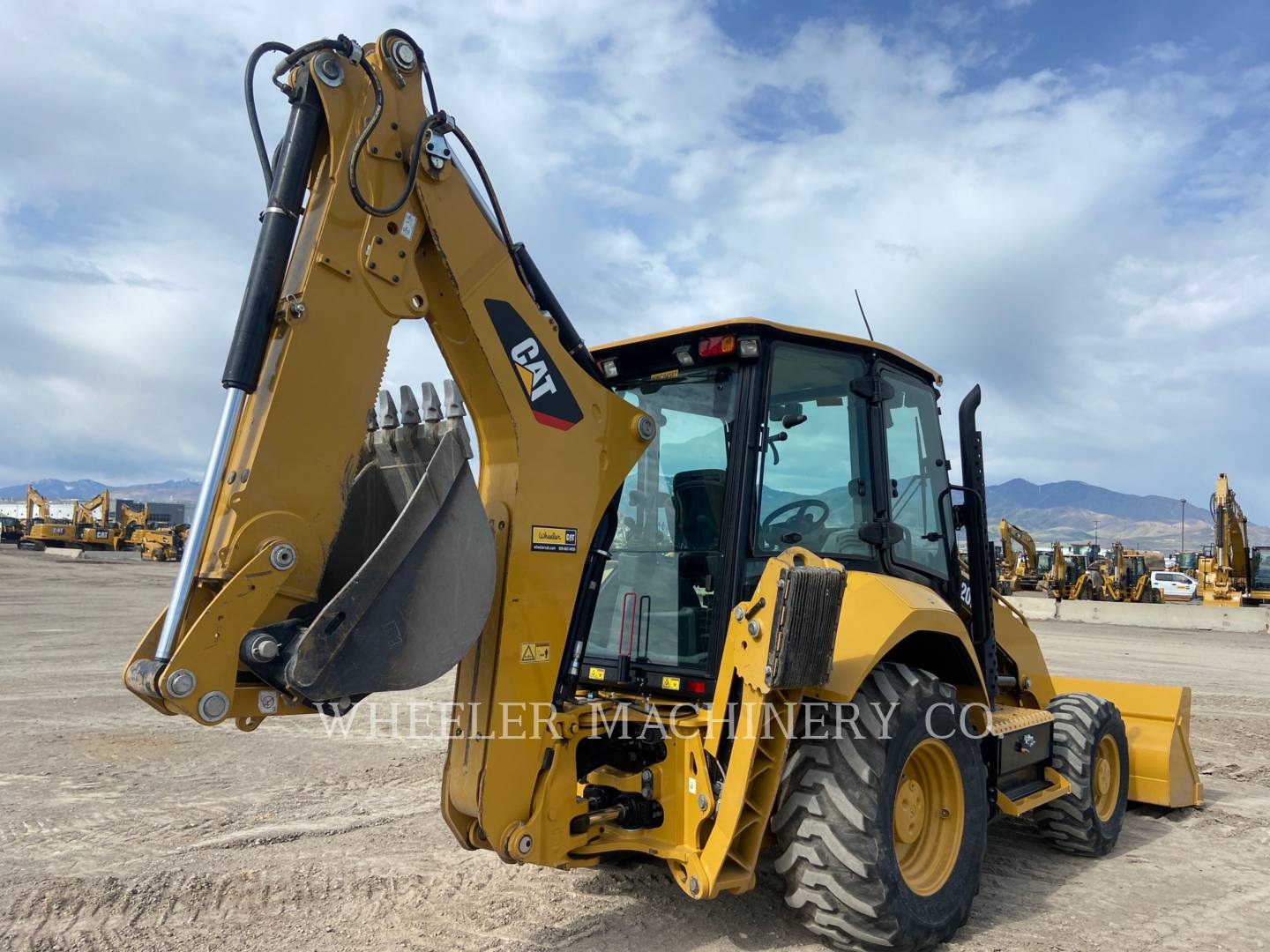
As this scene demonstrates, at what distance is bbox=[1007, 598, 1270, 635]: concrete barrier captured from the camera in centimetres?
2320

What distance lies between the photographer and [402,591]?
304 centimetres

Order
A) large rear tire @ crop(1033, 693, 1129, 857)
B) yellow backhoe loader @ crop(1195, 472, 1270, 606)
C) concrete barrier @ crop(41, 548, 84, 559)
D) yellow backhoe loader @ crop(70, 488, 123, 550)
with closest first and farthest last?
large rear tire @ crop(1033, 693, 1129, 857), yellow backhoe loader @ crop(1195, 472, 1270, 606), concrete barrier @ crop(41, 548, 84, 559), yellow backhoe loader @ crop(70, 488, 123, 550)

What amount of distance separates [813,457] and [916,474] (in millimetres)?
855

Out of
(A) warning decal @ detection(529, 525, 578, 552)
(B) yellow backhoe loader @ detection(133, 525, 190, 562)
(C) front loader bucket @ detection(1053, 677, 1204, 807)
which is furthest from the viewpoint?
(B) yellow backhoe loader @ detection(133, 525, 190, 562)

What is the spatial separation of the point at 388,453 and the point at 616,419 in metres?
0.93

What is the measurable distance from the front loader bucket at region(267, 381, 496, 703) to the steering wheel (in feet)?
4.85

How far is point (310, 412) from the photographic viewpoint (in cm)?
307

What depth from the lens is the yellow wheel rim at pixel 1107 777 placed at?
226 inches

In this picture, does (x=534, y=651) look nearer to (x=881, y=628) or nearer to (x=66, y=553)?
(x=881, y=628)

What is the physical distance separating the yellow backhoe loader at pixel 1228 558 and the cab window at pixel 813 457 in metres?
29.0

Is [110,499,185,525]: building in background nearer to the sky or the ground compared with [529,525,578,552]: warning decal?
nearer to the sky

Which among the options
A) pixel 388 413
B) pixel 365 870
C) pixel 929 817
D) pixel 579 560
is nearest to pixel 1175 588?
Answer: pixel 929 817

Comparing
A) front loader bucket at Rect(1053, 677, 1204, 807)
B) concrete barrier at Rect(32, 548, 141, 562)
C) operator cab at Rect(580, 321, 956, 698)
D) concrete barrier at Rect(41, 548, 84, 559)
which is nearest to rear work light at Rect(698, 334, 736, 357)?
operator cab at Rect(580, 321, 956, 698)

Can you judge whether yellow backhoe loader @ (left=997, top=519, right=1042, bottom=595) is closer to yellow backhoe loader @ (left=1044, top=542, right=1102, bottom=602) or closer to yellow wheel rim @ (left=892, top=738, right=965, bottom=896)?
yellow backhoe loader @ (left=1044, top=542, right=1102, bottom=602)
